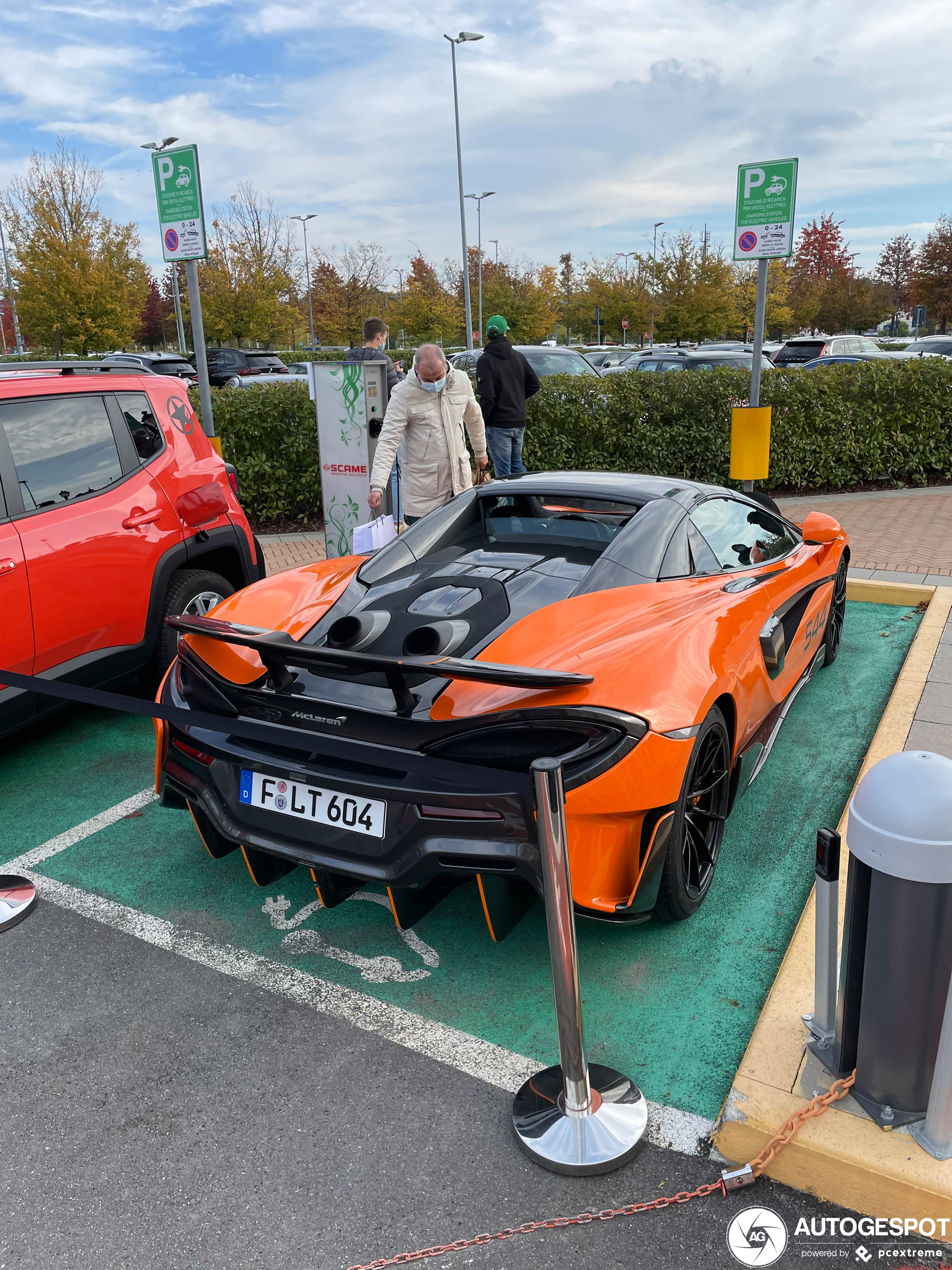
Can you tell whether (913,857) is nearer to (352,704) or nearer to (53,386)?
(352,704)

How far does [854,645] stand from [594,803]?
13.1 feet

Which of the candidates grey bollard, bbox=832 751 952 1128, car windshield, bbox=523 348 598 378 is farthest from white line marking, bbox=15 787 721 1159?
car windshield, bbox=523 348 598 378

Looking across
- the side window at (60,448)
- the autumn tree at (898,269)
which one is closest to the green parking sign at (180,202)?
the side window at (60,448)

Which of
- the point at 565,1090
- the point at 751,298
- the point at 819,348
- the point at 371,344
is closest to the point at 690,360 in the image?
the point at 819,348

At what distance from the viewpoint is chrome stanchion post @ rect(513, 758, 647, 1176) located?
2156 millimetres

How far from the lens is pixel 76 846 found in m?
3.89

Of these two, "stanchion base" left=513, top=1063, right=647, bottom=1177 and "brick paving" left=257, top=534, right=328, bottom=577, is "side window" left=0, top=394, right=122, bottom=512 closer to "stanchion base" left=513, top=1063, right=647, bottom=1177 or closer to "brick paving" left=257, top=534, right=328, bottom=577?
"stanchion base" left=513, top=1063, right=647, bottom=1177

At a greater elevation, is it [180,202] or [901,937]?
[180,202]

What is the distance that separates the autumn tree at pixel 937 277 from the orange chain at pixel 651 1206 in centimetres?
4637

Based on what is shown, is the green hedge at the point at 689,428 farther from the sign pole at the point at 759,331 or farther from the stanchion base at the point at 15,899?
the stanchion base at the point at 15,899

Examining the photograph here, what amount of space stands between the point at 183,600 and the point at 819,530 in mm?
3223

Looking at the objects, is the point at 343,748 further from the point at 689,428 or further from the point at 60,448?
the point at 689,428

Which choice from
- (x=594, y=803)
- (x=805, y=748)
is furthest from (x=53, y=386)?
(x=805, y=748)

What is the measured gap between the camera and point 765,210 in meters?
8.06
